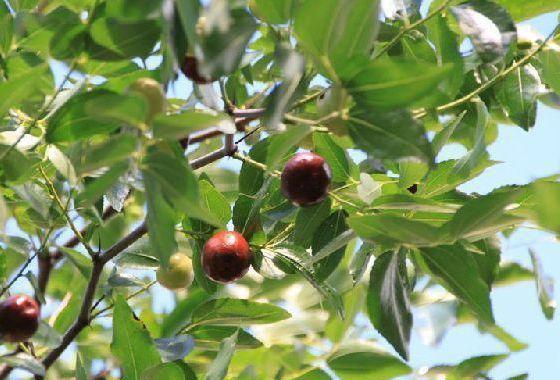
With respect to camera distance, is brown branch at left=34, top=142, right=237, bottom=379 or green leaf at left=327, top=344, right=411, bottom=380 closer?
brown branch at left=34, top=142, right=237, bottom=379

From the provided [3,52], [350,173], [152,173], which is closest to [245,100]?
[350,173]

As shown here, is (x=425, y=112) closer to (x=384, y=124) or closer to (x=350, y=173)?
(x=350, y=173)

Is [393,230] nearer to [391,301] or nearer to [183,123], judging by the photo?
[391,301]

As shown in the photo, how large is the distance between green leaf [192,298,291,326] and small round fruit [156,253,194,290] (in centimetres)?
15

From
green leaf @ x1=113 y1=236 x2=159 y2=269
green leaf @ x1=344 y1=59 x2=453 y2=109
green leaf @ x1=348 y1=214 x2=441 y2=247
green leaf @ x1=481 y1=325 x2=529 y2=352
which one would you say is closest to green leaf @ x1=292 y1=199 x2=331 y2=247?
green leaf @ x1=348 y1=214 x2=441 y2=247

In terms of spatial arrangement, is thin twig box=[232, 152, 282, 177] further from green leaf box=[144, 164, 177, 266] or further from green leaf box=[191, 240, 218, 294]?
green leaf box=[144, 164, 177, 266]

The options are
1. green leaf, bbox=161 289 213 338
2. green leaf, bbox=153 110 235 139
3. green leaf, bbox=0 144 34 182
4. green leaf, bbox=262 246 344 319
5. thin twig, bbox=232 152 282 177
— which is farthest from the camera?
green leaf, bbox=161 289 213 338

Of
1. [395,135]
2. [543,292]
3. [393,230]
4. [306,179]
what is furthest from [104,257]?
[543,292]

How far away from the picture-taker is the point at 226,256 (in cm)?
196

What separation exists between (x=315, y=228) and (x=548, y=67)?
24.2 inches

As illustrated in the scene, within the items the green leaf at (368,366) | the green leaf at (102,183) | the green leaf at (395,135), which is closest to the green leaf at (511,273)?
the green leaf at (368,366)

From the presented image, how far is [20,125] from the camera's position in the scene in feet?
6.54

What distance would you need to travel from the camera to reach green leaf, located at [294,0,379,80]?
1.35 metres

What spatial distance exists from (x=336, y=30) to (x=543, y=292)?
0.94 m
